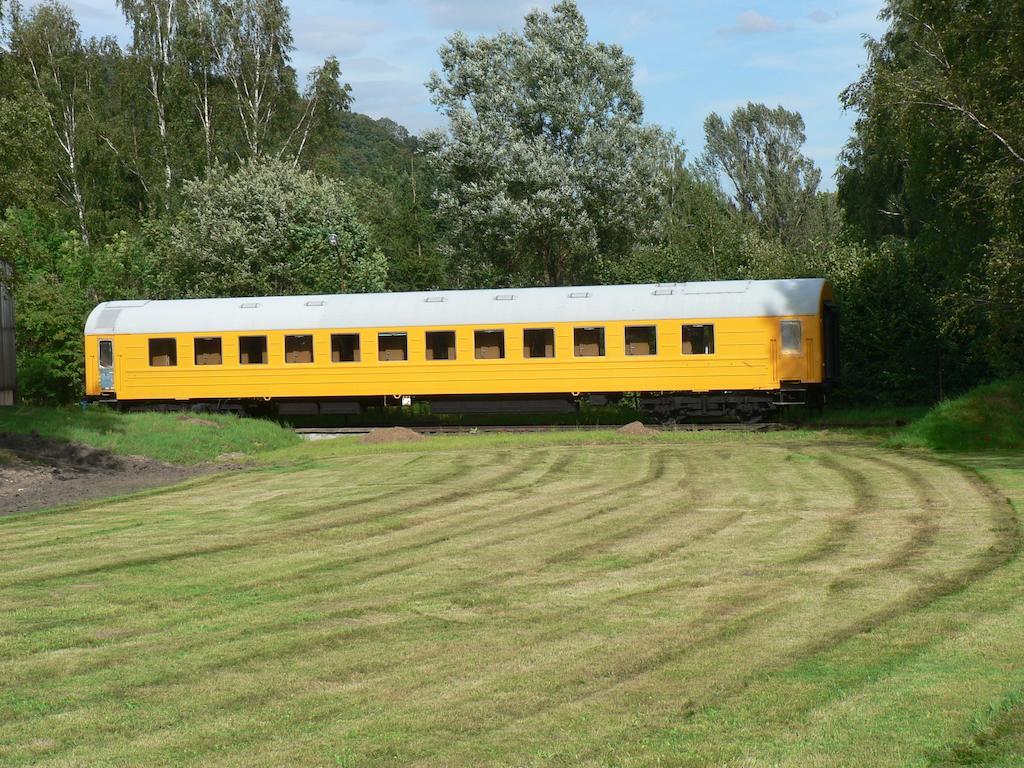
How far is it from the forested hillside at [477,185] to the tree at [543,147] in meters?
0.10

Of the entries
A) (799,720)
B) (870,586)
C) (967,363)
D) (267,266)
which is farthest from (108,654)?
(267,266)

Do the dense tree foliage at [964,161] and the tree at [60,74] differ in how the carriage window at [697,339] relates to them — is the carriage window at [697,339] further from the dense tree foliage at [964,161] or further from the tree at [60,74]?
the tree at [60,74]

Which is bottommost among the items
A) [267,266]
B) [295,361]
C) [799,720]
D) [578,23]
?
[799,720]

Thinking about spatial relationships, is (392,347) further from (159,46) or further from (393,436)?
(159,46)

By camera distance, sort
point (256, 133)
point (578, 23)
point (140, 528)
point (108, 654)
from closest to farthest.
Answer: point (108, 654) < point (140, 528) < point (578, 23) < point (256, 133)

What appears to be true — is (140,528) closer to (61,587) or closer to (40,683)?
(61,587)

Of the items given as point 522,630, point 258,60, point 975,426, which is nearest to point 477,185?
point 258,60

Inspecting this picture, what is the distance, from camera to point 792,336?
3112cm

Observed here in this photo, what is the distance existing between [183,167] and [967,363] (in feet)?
126

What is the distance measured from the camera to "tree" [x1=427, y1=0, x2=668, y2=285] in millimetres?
50406

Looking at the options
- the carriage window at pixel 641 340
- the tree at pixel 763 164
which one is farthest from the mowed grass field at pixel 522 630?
the tree at pixel 763 164

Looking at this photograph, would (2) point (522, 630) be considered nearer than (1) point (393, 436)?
Yes

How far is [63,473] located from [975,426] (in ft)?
57.3

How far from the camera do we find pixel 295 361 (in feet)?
112
